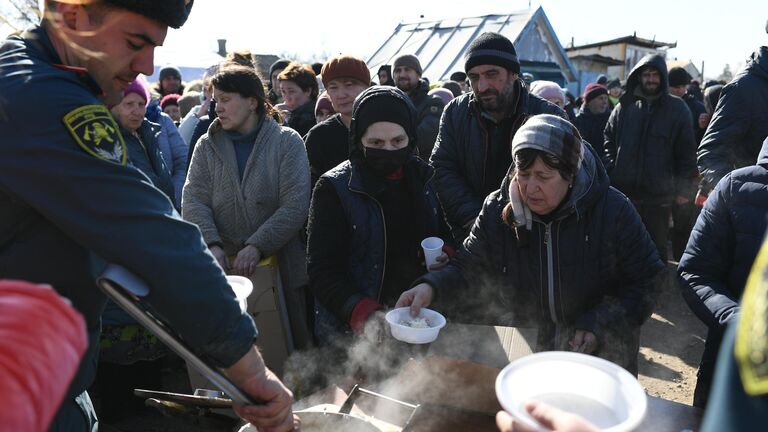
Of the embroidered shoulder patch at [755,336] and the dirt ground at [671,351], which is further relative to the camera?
the dirt ground at [671,351]

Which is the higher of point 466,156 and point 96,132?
point 96,132

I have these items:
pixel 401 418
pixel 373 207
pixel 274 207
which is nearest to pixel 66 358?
pixel 401 418

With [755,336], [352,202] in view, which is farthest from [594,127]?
[755,336]

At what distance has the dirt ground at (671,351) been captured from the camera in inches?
159

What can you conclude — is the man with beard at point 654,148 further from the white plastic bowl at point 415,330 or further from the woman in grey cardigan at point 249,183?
the white plastic bowl at point 415,330

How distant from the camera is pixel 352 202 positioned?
2676 mm

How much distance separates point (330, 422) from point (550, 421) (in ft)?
2.98

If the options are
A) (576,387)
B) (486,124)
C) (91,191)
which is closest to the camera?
(91,191)

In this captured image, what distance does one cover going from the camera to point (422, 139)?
5.20 m

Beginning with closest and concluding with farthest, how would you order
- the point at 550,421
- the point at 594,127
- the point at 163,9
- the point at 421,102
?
the point at 550,421 → the point at 163,9 → the point at 421,102 → the point at 594,127

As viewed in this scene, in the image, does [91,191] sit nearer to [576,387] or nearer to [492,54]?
[576,387]

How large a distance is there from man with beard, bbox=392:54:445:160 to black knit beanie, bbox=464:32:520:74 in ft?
4.21

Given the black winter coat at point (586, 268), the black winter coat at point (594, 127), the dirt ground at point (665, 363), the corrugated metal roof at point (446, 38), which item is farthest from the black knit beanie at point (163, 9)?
the corrugated metal roof at point (446, 38)

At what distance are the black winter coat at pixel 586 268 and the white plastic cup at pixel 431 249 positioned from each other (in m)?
0.20
